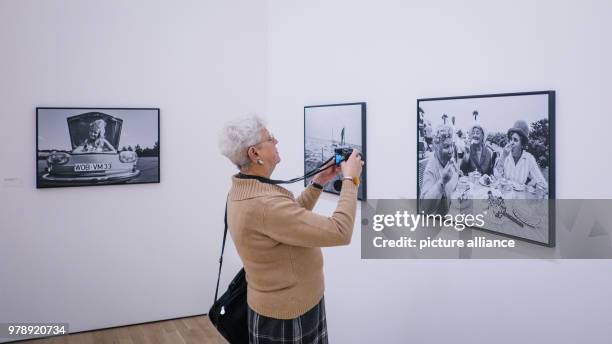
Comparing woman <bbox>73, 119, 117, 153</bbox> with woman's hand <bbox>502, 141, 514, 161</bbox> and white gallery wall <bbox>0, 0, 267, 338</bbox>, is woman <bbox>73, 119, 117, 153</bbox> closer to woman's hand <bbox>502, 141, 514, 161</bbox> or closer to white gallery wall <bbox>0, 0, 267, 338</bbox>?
white gallery wall <bbox>0, 0, 267, 338</bbox>

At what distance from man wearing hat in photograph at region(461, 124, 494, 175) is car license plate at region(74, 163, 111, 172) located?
298 cm

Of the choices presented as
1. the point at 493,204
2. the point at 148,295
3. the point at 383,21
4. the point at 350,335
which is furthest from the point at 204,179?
the point at 493,204

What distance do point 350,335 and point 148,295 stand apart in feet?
6.47

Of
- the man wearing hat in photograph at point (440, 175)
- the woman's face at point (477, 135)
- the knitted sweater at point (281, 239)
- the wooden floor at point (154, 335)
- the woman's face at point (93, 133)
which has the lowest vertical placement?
the wooden floor at point (154, 335)

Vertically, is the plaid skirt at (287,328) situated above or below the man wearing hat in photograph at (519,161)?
below

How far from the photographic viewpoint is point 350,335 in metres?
3.29

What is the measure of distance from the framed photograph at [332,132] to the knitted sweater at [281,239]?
48.4 inches

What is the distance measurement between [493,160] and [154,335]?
10.4 ft

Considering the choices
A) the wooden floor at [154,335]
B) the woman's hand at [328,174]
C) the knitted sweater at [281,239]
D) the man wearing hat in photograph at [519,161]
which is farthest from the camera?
the wooden floor at [154,335]

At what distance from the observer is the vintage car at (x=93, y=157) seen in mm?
3973

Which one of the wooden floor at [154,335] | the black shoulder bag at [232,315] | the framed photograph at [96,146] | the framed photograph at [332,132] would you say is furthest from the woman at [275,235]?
the framed photograph at [96,146]

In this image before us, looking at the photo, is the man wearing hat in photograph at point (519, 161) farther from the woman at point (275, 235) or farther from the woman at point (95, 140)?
the woman at point (95, 140)

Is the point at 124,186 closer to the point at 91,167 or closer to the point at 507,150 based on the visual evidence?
the point at 91,167

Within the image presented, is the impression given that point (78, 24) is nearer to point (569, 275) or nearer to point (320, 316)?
point (320, 316)
